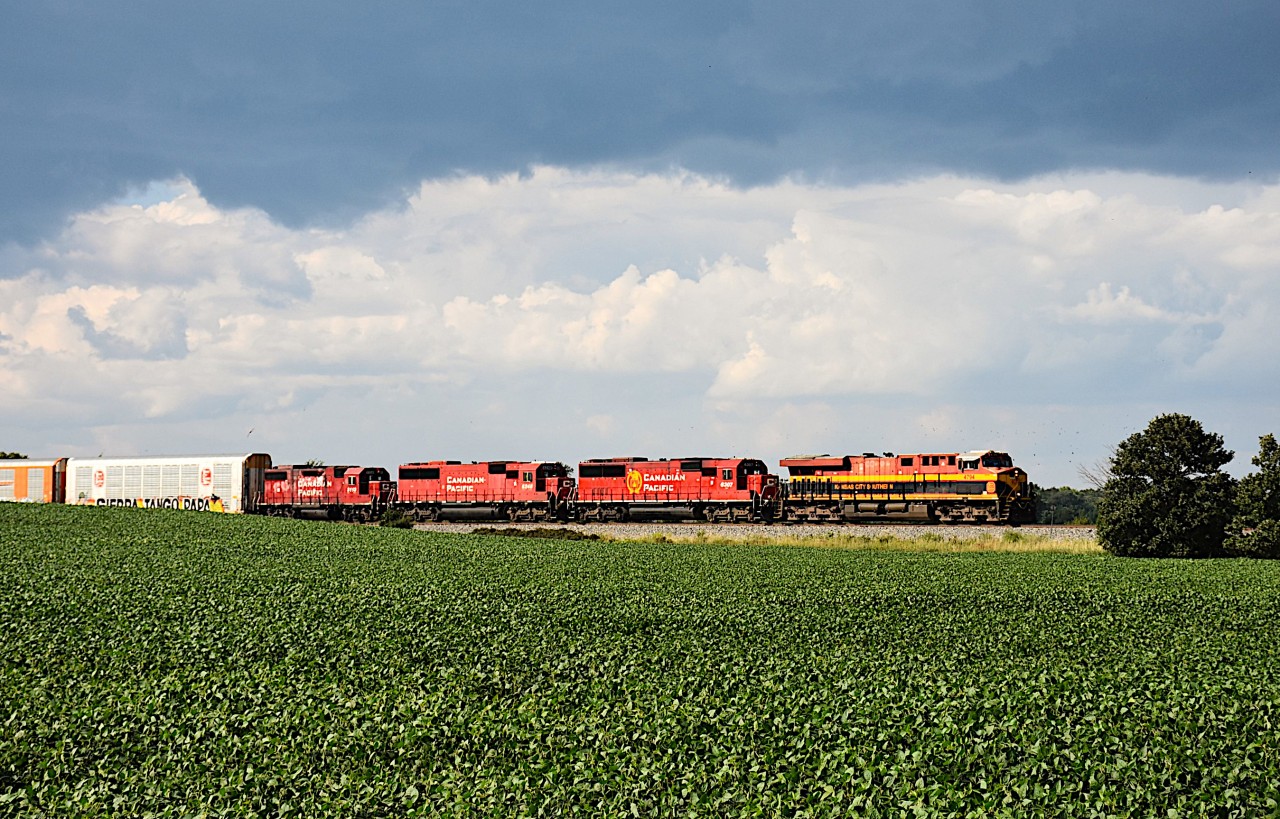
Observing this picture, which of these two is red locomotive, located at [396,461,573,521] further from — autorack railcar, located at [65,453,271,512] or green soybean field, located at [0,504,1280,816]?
green soybean field, located at [0,504,1280,816]

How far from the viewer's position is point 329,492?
186 feet

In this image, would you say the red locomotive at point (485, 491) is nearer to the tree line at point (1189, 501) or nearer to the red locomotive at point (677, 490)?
the red locomotive at point (677, 490)

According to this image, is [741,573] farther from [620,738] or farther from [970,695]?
[620,738]

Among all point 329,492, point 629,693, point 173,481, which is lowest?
point 629,693

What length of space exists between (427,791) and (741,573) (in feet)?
Answer: 57.9

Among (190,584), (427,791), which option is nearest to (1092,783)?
(427,791)

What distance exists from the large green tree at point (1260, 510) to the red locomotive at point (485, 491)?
30.0m

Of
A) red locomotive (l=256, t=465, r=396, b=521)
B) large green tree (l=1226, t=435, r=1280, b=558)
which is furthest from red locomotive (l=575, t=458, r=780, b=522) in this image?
large green tree (l=1226, t=435, r=1280, b=558)

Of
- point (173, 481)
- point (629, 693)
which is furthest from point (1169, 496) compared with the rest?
point (173, 481)

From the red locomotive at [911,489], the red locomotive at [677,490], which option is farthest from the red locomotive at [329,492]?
the red locomotive at [911,489]

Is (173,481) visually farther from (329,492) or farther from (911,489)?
(911,489)

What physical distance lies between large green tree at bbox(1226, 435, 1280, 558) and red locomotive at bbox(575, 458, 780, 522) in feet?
67.6

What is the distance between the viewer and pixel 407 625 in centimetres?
1994

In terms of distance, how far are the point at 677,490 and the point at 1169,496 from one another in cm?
2292
